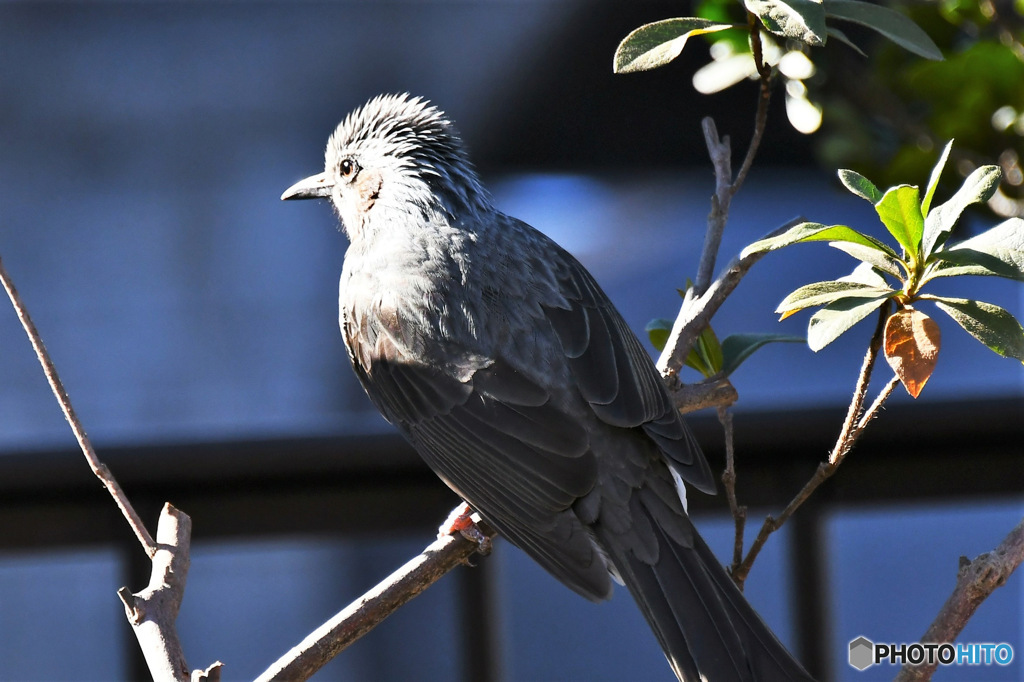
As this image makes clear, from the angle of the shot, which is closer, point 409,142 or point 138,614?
point 138,614

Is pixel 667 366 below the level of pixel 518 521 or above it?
above

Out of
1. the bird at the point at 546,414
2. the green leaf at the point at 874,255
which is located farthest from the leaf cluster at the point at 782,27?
the bird at the point at 546,414

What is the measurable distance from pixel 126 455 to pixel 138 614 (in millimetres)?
3370

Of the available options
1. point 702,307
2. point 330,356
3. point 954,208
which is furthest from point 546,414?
point 330,356

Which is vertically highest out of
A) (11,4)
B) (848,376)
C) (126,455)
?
(11,4)

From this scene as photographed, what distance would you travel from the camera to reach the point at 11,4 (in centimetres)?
630

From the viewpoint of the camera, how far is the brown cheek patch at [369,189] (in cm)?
362

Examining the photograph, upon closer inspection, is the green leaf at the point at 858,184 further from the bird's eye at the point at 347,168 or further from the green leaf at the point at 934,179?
the bird's eye at the point at 347,168

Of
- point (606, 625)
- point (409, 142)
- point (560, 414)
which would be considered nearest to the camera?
point (560, 414)

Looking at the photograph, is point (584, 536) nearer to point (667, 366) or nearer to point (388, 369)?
point (667, 366)

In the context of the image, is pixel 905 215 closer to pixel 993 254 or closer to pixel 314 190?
pixel 993 254

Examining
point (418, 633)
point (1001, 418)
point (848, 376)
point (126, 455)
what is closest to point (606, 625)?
point (418, 633)

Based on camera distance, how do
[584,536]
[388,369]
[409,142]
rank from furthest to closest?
[409,142] < [388,369] < [584,536]

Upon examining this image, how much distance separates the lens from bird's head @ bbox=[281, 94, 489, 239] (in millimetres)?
3502
